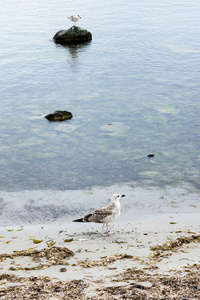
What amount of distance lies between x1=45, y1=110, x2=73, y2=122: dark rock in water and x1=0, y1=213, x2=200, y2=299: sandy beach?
7.01m

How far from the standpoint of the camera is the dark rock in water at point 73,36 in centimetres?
2740

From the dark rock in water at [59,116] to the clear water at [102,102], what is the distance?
255 mm

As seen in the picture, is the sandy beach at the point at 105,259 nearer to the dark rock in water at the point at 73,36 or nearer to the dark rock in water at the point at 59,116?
the dark rock in water at the point at 59,116

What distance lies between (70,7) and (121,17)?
6176mm

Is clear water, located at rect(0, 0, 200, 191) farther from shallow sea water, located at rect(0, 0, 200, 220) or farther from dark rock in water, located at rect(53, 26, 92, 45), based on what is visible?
dark rock in water, located at rect(53, 26, 92, 45)

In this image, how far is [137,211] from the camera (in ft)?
33.4

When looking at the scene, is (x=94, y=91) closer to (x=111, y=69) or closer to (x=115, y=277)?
(x=111, y=69)

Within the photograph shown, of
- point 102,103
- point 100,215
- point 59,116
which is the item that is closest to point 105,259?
point 100,215

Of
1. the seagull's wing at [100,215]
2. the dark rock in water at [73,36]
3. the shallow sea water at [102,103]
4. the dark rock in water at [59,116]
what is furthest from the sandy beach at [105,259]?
the dark rock in water at [73,36]

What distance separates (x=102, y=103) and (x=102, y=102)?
0.35 ft

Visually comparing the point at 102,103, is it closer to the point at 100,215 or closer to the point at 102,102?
the point at 102,102

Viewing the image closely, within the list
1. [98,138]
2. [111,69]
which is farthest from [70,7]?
[98,138]

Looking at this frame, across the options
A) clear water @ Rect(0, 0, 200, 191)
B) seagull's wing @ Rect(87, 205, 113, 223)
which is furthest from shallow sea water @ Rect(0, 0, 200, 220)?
seagull's wing @ Rect(87, 205, 113, 223)

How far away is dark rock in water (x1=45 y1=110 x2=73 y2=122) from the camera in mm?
16078
